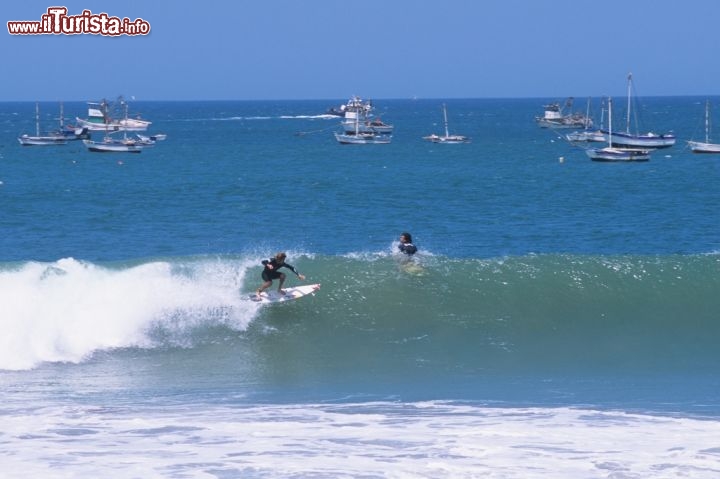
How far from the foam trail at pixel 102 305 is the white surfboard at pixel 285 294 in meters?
0.26

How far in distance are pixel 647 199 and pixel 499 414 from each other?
133ft

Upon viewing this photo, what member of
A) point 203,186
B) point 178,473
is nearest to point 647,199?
point 203,186

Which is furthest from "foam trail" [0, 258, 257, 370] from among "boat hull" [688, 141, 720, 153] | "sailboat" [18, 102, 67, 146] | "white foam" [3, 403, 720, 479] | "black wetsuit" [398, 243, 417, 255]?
"sailboat" [18, 102, 67, 146]

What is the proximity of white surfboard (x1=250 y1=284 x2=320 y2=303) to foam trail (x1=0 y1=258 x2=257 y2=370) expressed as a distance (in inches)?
10.1

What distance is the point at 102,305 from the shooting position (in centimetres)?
2216

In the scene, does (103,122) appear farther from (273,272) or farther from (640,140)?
(273,272)

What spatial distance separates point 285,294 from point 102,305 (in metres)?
3.71

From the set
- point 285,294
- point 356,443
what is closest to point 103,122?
point 285,294

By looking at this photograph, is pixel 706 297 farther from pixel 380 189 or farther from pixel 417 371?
pixel 380 189

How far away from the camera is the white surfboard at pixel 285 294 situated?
22328 mm

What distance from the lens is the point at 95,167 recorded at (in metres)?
76.0

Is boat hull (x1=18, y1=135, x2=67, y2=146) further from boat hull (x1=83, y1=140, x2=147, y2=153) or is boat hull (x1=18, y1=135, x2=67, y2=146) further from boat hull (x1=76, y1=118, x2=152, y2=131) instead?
boat hull (x1=76, y1=118, x2=152, y2=131)

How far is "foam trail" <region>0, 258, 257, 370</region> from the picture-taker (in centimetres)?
2012

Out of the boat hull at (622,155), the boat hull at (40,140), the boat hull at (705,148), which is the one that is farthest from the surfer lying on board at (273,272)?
the boat hull at (40,140)
